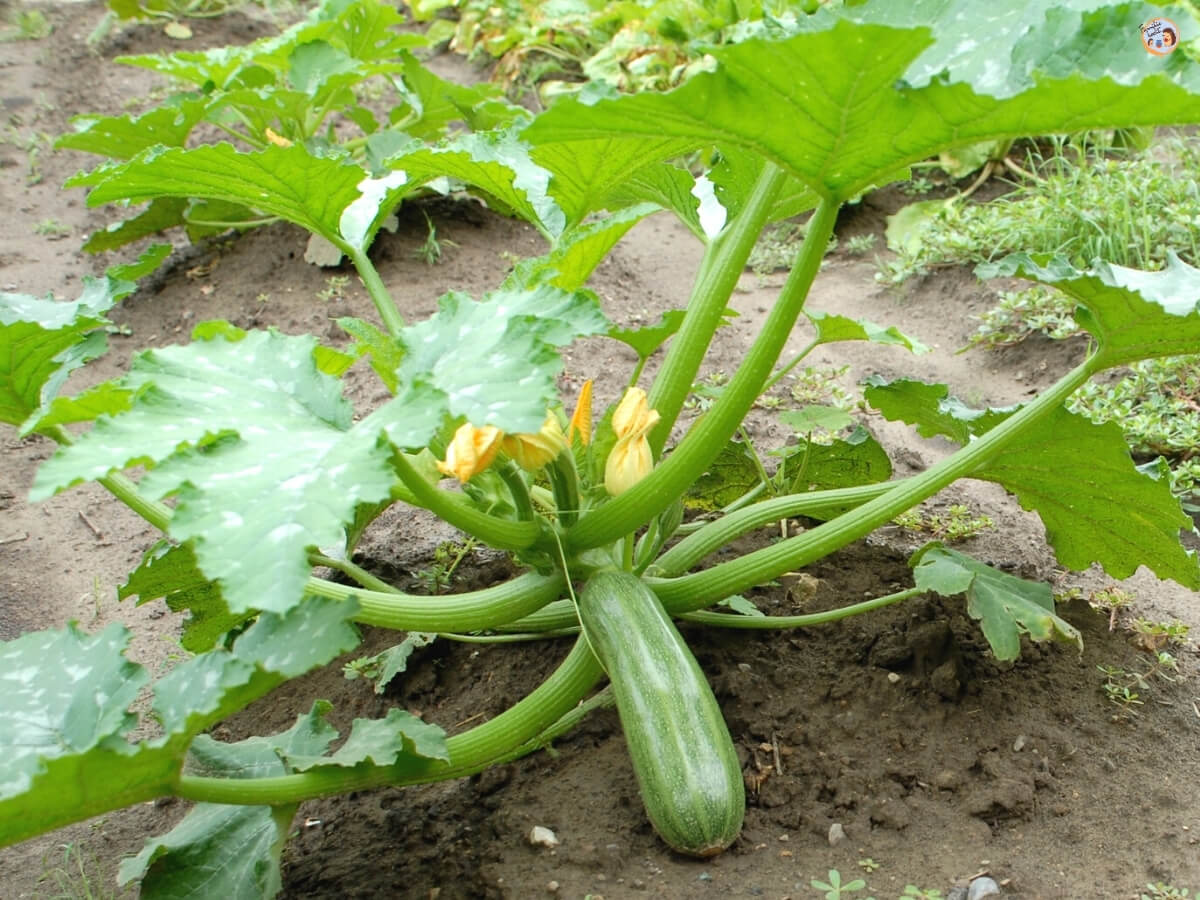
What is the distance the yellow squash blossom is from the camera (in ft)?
6.01

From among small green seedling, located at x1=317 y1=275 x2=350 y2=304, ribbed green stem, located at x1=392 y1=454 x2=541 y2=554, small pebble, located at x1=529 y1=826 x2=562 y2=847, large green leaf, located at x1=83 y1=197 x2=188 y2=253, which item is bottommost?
small green seedling, located at x1=317 y1=275 x2=350 y2=304

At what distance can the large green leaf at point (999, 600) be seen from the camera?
1894mm

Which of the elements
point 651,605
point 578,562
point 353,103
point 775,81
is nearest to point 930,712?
point 651,605

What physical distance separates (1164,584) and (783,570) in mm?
1067

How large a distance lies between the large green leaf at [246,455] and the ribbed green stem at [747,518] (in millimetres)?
796

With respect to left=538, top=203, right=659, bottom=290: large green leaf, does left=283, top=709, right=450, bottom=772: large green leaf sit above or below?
below

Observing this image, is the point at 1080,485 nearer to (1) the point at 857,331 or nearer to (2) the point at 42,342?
(1) the point at 857,331

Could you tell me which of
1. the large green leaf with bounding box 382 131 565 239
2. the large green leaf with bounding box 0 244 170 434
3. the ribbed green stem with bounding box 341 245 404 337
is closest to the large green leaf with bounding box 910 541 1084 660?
the large green leaf with bounding box 382 131 565 239

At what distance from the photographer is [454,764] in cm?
170

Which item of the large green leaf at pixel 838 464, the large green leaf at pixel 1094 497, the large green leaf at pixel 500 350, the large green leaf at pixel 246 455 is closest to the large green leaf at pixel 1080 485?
the large green leaf at pixel 1094 497

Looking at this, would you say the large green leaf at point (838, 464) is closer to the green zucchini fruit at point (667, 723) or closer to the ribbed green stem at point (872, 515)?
the ribbed green stem at point (872, 515)

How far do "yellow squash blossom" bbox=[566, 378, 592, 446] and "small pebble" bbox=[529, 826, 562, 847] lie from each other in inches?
24.3

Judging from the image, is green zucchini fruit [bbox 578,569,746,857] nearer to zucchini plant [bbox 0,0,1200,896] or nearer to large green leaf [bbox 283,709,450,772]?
zucchini plant [bbox 0,0,1200,896]

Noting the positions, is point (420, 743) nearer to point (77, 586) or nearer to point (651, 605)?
point (651, 605)
